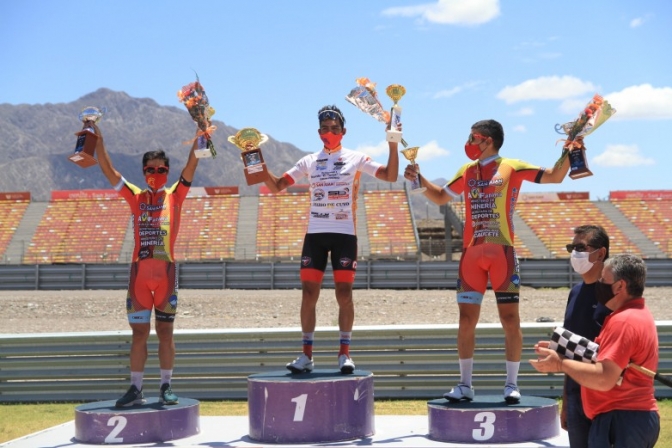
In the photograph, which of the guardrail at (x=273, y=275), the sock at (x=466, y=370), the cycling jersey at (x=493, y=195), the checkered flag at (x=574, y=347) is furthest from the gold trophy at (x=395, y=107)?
the guardrail at (x=273, y=275)

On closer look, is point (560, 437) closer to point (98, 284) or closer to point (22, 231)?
point (98, 284)

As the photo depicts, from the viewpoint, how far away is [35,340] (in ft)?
40.2

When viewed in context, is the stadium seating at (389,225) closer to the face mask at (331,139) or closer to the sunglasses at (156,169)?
the face mask at (331,139)

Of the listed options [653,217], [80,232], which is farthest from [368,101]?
[653,217]

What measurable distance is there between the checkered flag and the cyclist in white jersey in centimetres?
392

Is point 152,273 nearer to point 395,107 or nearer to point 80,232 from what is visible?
point 395,107

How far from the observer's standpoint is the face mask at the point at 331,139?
910cm

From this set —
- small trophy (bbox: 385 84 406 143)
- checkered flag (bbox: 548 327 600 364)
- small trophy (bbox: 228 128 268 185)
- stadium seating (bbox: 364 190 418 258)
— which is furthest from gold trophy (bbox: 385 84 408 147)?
stadium seating (bbox: 364 190 418 258)

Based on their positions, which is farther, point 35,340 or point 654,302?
point 654,302

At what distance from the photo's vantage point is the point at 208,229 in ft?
172

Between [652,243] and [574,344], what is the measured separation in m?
46.8

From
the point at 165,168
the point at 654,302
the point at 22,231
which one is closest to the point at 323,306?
the point at 654,302

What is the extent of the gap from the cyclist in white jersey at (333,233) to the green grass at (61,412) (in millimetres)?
2292

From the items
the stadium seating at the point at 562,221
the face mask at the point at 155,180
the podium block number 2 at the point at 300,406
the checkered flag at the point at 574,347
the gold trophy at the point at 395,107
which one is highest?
the stadium seating at the point at 562,221
